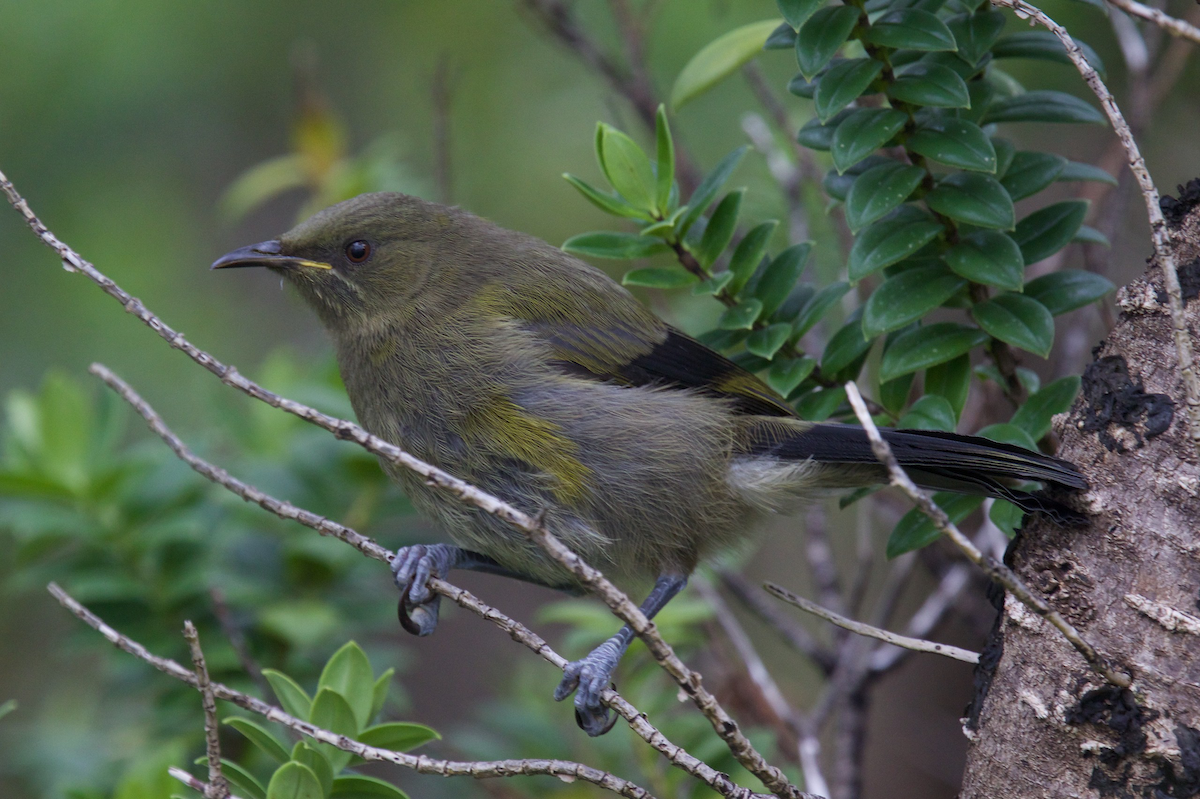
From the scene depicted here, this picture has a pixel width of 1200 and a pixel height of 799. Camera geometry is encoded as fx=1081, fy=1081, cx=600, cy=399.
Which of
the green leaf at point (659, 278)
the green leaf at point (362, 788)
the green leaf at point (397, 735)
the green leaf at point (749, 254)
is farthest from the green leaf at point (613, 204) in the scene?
the green leaf at point (362, 788)

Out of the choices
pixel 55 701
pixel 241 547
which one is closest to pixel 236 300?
pixel 55 701

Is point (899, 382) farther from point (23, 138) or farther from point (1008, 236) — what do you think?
point (23, 138)

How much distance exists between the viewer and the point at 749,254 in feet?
8.70

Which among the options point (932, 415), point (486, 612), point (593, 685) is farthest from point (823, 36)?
point (593, 685)

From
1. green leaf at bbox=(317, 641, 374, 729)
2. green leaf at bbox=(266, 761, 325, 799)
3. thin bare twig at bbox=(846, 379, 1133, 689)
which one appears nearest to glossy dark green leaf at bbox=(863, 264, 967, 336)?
thin bare twig at bbox=(846, 379, 1133, 689)

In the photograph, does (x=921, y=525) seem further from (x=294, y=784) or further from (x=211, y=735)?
(x=211, y=735)

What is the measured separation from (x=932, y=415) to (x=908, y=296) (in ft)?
0.98

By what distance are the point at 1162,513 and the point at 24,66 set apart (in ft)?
19.2

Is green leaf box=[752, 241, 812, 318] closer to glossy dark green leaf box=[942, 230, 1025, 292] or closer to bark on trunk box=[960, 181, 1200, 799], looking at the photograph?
glossy dark green leaf box=[942, 230, 1025, 292]

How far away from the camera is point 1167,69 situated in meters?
3.96

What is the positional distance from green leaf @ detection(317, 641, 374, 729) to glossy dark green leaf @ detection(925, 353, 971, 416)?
1.50 meters

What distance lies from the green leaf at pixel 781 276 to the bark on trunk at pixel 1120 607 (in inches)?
30.9

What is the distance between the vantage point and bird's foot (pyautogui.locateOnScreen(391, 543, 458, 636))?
288 cm

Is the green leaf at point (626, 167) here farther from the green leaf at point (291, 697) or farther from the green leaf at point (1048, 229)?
the green leaf at point (291, 697)
